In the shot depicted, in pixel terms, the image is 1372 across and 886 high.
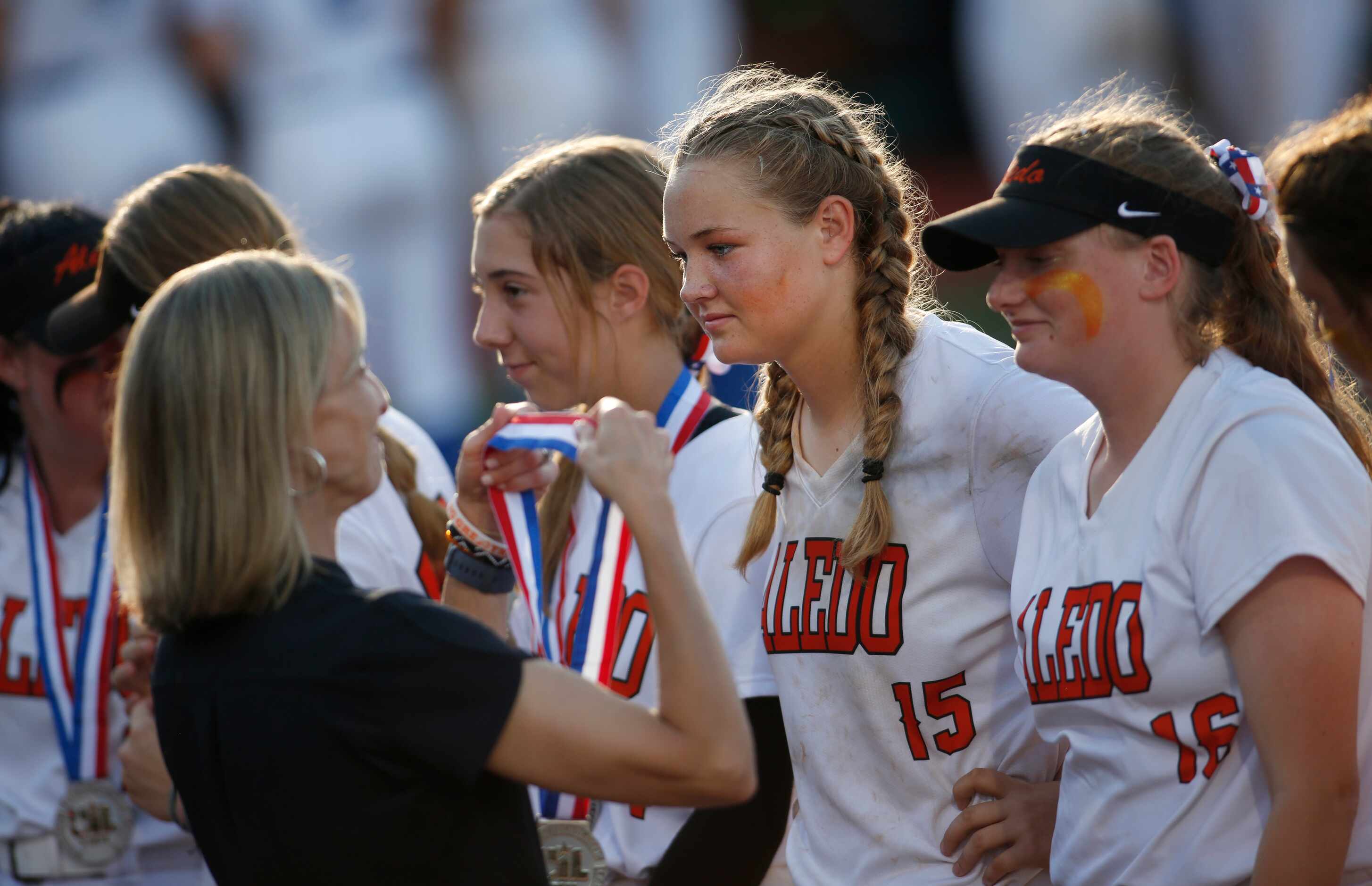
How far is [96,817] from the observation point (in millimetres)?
3436

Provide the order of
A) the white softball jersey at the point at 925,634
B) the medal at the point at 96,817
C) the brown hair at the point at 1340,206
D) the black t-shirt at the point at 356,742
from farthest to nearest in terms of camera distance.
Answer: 1. the medal at the point at 96,817
2. the white softball jersey at the point at 925,634
3. the brown hair at the point at 1340,206
4. the black t-shirt at the point at 356,742

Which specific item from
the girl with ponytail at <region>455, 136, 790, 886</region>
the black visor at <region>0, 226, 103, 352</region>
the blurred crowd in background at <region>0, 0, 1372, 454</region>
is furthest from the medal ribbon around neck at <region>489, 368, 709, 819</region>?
the blurred crowd in background at <region>0, 0, 1372, 454</region>

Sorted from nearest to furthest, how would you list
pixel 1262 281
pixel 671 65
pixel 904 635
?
1. pixel 1262 281
2. pixel 904 635
3. pixel 671 65

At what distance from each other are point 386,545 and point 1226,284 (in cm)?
207

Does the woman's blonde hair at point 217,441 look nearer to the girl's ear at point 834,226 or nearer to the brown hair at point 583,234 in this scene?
the girl's ear at point 834,226

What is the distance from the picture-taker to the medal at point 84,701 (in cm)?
344

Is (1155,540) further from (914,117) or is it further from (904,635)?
(914,117)

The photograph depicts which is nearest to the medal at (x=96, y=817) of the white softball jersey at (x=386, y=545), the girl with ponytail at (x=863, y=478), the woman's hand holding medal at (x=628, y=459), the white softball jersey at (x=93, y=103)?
the white softball jersey at (x=386, y=545)

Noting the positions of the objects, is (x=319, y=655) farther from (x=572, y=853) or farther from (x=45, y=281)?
(x=45, y=281)

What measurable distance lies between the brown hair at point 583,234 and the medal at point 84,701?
1.32 metres

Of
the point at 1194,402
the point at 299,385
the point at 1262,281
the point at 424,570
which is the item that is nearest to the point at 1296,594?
the point at 1194,402

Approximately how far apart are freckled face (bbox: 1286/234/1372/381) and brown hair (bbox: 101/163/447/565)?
7.06 ft

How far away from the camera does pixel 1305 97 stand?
312 inches

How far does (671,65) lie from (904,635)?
6021mm
